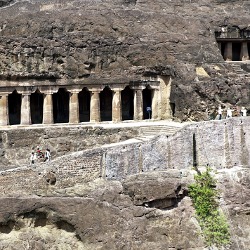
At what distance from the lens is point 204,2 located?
52094 mm

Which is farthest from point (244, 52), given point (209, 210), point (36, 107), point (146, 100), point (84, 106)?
point (209, 210)

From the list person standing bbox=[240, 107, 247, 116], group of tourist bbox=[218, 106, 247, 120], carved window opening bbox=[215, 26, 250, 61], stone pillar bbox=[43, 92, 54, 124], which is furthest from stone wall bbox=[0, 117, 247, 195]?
carved window opening bbox=[215, 26, 250, 61]

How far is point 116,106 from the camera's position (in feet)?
143

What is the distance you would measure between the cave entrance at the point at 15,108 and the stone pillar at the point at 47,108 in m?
2.67

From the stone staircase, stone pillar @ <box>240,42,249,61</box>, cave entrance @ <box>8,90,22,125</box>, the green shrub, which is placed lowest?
the green shrub

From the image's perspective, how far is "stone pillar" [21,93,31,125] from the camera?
41.7m

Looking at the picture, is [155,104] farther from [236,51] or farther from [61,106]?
[236,51]

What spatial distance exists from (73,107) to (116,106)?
3590mm

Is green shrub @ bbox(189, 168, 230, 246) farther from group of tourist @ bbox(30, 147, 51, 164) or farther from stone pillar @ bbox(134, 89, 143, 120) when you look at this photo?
stone pillar @ bbox(134, 89, 143, 120)

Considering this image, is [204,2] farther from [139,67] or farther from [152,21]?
[139,67]

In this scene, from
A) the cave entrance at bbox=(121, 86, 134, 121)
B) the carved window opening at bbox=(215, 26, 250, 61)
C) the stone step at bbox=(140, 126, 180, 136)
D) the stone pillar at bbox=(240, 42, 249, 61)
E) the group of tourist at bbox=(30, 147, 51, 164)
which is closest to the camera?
the group of tourist at bbox=(30, 147, 51, 164)

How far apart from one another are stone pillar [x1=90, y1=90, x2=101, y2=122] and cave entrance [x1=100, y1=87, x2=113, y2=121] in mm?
2216

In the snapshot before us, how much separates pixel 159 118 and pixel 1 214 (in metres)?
19.8

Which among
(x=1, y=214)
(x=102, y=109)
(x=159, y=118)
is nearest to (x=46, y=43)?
(x=102, y=109)
